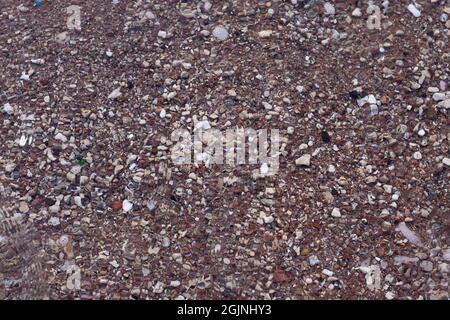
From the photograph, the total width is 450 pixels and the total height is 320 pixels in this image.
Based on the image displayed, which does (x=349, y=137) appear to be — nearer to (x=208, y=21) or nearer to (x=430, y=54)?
(x=430, y=54)

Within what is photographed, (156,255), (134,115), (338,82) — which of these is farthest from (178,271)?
(338,82)

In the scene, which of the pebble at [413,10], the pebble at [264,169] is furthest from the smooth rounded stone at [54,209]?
the pebble at [413,10]

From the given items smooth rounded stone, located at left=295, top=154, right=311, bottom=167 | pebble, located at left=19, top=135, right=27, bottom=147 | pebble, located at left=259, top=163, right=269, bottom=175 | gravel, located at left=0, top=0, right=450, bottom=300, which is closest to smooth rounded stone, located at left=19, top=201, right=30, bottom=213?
gravel, located at left=0, top=0, right=450, bottom=300

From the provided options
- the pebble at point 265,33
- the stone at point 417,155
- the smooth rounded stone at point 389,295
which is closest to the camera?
the smooth rounded stone at point 389,295

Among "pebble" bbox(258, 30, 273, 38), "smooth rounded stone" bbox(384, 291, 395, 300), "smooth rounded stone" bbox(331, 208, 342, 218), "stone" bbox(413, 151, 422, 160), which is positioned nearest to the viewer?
"smooth rounded stone" bbox(384, 291, 395, 300)

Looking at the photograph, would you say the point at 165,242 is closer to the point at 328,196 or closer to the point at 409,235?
the point at 328,196

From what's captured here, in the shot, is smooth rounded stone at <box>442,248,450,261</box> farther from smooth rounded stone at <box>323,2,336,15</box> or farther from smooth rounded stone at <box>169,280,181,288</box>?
smooth rounded stone at <box>323,2,336,15</box>

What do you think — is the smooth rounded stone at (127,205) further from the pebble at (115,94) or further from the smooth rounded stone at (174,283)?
the pebble at (115,94)

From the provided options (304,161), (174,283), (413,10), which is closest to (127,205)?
(174,283)
